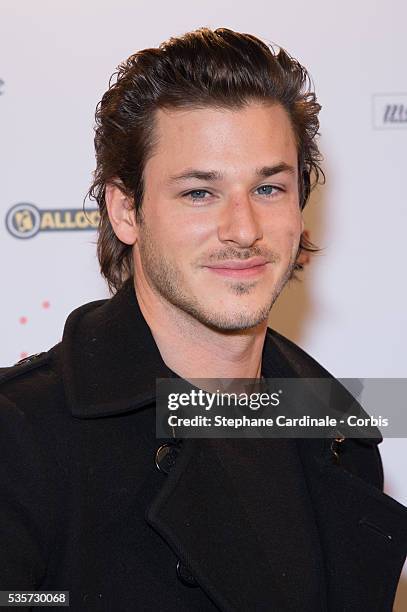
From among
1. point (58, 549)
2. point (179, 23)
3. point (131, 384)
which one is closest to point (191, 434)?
point (131, 384)

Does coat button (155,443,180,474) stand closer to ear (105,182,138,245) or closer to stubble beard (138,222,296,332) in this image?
stubble beard (138,222,296,332)

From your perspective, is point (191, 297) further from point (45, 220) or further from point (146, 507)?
point (45, 220)

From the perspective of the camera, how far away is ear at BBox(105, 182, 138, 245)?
1616 mm

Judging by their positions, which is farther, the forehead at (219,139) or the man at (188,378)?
the forehead at (219,139)

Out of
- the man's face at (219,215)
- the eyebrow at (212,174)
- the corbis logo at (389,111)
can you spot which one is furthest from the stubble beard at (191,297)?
the corbis logo at (389,111)

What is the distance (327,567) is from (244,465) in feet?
0.67

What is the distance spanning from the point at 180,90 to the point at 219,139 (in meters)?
0.12

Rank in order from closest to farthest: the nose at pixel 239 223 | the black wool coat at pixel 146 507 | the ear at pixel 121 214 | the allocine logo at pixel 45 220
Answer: the black wool coat at pixel 146 507 < the nose at pixel 239 223 < the ear at pixel 121 214 < the allocine logo at pixel 45 220

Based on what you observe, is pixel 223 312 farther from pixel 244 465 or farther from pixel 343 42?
pixel 343 42

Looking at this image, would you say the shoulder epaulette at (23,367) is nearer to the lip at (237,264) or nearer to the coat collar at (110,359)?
the coat collar at (110,359)

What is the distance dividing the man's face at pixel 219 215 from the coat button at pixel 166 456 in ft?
0.69

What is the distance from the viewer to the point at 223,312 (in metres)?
1.50

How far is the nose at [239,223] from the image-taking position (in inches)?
57.2

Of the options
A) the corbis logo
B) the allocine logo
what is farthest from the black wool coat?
the corbis logo
